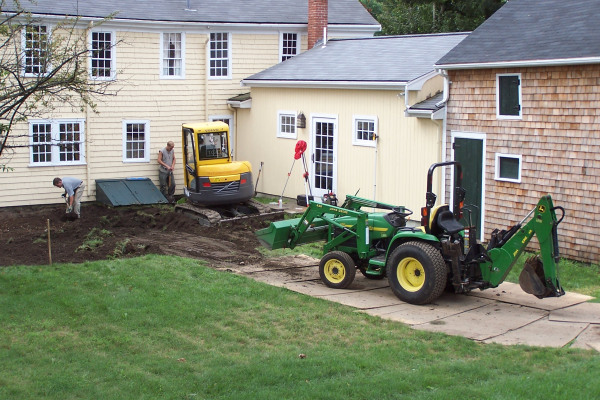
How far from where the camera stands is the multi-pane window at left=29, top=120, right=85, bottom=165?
20.5m

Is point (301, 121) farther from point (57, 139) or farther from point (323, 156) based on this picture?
point (57, 139)

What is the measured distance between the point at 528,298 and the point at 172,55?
15088 millimetres

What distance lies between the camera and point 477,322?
10055 mm

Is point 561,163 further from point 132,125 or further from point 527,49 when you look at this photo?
point 132,125

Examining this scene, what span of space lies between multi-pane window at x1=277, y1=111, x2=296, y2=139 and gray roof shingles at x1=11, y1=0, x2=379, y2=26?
3654 mm

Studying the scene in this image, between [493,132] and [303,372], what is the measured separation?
9599mm

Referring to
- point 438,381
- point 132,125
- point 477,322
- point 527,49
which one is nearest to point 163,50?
point 132,125

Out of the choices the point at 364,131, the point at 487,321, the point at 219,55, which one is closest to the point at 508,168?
the point at 364,131

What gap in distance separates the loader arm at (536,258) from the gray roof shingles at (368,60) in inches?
311

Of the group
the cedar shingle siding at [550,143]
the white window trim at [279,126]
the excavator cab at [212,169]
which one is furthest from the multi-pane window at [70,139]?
the cedar shingle siding at [550,143]

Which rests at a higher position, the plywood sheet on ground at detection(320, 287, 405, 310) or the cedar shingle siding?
the cedar shingle siding

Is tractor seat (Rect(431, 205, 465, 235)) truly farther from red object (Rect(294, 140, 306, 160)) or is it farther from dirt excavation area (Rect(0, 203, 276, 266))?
red object (Rect(294, 140, 306, 160))

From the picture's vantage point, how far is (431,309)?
35.2 feet

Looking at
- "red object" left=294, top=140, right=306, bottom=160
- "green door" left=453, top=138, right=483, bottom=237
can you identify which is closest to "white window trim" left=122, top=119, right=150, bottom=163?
"red object" left=294, top=140, right=306, bottom=160
